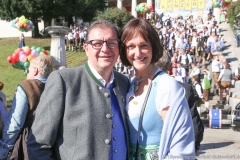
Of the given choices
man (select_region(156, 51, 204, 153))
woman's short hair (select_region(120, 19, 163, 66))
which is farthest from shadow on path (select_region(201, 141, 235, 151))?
woman's short hair (select_region(120, 19, 163, 66))

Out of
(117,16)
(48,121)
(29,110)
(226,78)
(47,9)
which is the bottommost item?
(226,78)

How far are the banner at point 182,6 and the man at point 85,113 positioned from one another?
31.7 m

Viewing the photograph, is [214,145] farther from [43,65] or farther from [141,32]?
[141,32]

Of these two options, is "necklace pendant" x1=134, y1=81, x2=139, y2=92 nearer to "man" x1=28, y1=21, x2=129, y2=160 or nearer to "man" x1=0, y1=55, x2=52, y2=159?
"man" x1=28, y1=21, x2=129, y2=160

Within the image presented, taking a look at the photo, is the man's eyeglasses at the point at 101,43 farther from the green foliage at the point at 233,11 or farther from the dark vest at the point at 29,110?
the green foliage at the point at 233,11

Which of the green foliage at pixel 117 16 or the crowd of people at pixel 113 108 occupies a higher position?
the green foliage at pixel 117 16

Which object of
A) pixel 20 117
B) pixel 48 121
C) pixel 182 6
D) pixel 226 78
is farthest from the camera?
pixel 182 6

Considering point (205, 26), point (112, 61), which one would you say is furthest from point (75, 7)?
point (112, 61)

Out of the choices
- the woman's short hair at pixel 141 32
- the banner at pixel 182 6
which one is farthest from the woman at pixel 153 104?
the banner at pixel 182 6

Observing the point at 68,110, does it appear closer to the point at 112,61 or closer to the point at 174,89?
the point at 112,61

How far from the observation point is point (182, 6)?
108 ft

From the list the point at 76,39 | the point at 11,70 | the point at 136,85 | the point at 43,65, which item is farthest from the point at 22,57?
the point at 76,39

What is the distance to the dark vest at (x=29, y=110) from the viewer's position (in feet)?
8.50

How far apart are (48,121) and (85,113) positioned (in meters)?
0.25
